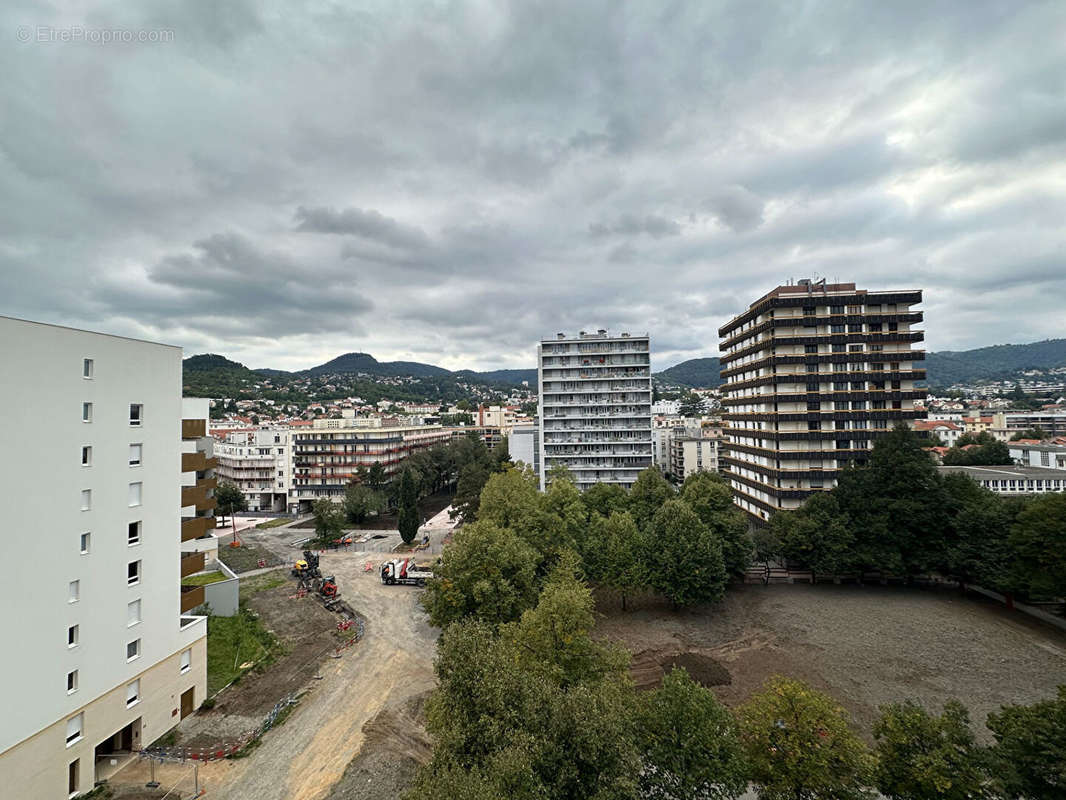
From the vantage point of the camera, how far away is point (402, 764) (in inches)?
834

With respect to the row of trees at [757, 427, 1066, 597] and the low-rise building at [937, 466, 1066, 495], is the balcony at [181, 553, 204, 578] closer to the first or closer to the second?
the row of trees at [757, 427, 1066, 597]

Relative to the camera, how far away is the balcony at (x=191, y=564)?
1038 inches

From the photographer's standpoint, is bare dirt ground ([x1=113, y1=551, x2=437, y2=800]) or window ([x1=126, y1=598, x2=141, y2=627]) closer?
bare dirt ground ([x1=113, y1=551, x2=437, y2=800])

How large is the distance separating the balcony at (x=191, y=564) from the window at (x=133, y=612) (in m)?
3.73

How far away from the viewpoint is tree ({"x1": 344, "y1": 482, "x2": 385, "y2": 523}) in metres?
73.5

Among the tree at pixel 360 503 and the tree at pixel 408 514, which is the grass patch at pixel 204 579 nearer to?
the tree at pixel 408 514

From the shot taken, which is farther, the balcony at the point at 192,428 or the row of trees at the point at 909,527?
the row of trees at the point at 909,527

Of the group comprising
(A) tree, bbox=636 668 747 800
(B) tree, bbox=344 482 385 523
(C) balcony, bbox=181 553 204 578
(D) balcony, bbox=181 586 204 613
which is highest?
(C) balcony, bbox=181 553 204 578

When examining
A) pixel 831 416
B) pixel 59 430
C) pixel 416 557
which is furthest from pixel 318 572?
pixel 831 416

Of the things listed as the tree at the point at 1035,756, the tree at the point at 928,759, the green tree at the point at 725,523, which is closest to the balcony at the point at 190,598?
the tree at the point at 928,759

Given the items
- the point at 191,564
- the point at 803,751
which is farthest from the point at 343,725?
the point at 803,751

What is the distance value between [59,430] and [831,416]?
197 feet

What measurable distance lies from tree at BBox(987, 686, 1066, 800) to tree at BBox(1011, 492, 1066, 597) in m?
26.3

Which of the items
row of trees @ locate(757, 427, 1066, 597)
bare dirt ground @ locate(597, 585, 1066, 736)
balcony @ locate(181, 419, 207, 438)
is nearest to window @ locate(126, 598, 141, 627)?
balcony @ locate(181, 419, 207, 438)
